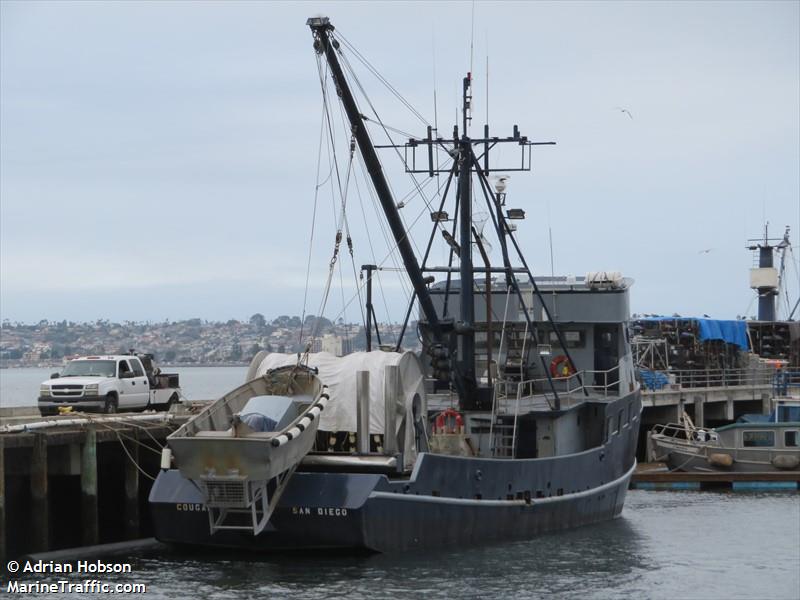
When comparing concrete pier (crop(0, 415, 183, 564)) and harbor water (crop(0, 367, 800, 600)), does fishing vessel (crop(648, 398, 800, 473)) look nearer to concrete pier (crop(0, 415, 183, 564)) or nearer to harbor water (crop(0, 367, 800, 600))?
harbor water (crop(0, 367, 800, 600))

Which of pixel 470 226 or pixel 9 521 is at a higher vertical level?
pixel 470 226

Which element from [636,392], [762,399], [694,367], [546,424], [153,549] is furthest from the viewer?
[694,367]

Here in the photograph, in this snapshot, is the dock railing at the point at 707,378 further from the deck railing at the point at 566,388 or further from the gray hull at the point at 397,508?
the gray hull at the point at 397,508

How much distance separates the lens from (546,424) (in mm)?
30469

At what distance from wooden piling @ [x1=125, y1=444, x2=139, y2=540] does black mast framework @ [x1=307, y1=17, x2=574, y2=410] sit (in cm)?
640

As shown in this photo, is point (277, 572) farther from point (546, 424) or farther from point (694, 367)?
point (694, 367)

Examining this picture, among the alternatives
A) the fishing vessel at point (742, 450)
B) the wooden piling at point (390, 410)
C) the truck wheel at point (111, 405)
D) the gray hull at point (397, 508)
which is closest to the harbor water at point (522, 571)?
the gray hull at point (397, 508)

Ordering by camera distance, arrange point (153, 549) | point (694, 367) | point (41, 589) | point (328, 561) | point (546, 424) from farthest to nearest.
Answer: point (694, 367), point (546, 424), point (153, 549), point (328, 561), point (41, 589)

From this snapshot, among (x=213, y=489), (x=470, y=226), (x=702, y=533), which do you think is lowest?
(x=702, y=533)

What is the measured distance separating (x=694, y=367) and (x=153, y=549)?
42529 mm

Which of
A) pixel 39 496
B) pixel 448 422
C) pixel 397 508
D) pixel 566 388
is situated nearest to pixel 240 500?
pixel 397 508

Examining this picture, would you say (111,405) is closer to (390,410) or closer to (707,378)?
(390,410)

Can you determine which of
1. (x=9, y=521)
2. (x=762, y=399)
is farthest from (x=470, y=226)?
(x=762, y=399)

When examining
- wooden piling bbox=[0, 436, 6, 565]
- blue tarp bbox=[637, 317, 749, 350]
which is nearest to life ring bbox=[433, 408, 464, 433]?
wooden piling bbox=[0, 436, 6, 565]
